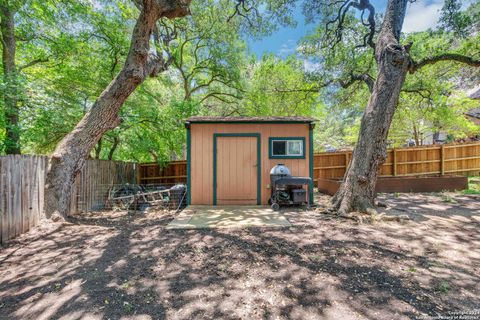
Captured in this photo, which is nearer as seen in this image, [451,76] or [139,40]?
[139,40]

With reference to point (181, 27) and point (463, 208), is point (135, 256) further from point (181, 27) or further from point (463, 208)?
point (181, 27)

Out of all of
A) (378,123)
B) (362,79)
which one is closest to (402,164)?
(362,79)

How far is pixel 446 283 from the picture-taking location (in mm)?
2312

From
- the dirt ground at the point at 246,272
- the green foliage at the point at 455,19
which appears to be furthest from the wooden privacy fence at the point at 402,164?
the dirt ground at the point at 246,272

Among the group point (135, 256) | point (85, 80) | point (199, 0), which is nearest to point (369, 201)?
point (135, 256)

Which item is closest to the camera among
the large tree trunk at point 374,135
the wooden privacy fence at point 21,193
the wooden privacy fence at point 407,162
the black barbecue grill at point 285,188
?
the wooden privacy fence at point 21,193

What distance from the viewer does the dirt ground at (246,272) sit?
6.35 ft

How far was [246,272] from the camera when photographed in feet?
8.41

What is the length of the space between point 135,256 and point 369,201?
4.85 metres

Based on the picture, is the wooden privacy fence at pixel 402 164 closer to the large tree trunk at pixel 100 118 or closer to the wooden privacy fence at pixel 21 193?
the wooden privacy fence at pixel 21 193

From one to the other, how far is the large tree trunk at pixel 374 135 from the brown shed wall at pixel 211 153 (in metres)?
1.41

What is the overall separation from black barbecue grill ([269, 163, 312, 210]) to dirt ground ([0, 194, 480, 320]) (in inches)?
53.2

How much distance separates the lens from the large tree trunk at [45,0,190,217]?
178 inches

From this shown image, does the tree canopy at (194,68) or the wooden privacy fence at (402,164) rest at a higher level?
the tree canopy at (194,68)
